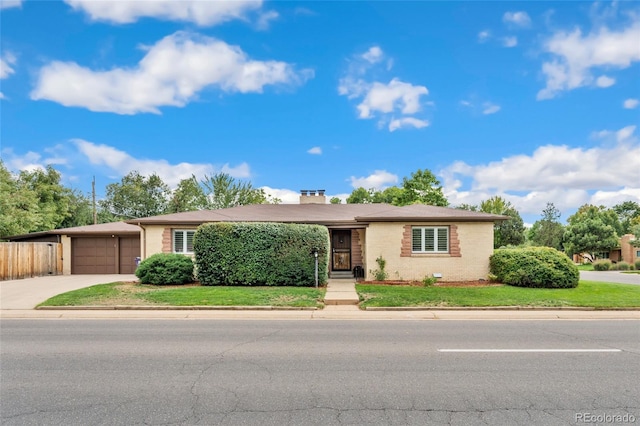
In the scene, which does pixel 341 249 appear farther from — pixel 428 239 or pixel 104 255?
pixel 104 255

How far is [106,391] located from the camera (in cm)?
544

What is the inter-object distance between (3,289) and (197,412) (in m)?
16.8

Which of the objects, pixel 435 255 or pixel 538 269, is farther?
pixel 435 255

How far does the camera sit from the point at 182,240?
20.4 metres

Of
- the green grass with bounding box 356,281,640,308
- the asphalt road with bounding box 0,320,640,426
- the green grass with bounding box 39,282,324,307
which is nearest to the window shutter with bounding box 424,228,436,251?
the green grass with bounding box 356,281,640,308

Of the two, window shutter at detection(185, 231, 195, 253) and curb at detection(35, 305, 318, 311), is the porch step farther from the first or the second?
curb at detection(35, 305, 318, 311)

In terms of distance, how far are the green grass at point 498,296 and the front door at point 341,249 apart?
17.4 feet

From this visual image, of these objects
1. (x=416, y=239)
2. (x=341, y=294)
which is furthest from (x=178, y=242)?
(x=416, y=239)

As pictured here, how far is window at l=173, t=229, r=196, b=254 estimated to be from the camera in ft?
66.5

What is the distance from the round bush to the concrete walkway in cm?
613

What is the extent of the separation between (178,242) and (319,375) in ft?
52.5

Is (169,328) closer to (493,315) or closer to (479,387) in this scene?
(479,387)

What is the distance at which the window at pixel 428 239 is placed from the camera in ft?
61.6

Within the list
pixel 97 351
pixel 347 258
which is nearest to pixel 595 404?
pixel 97 351
